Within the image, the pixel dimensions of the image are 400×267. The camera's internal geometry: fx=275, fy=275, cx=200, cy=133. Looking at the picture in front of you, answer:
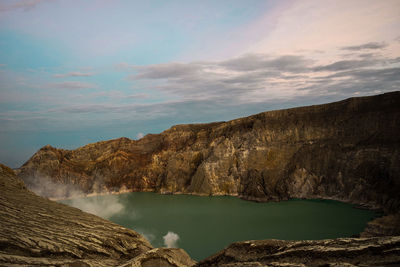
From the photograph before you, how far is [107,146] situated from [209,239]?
5055 centimetres

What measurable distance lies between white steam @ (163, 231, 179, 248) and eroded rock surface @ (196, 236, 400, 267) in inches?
962

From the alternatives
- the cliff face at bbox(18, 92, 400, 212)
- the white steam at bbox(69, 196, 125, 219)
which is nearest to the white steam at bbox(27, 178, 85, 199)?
the cliff face at bbox(18, 92, 400, 212)

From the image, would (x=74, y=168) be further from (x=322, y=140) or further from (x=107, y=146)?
(x=322, y=140)

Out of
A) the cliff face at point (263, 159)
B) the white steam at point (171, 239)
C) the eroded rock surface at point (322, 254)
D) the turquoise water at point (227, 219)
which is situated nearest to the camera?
the eroded rock surface at point (322, 254)

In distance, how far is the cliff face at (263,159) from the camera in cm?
4347

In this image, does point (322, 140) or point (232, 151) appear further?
point (232, 151)

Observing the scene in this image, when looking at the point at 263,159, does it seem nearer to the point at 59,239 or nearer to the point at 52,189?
the point at 52,189

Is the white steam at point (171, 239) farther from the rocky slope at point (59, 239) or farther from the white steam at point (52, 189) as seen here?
the white steam at point (52, 189)

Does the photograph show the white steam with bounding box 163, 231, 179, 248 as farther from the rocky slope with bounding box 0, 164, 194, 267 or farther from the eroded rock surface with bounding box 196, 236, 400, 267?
the eroded rock surface with bounding box 196, 236, 400, 267

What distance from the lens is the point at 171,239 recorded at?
29.1m

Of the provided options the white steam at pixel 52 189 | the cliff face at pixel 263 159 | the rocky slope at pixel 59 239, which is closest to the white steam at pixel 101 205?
the white steam at pixel 52 189

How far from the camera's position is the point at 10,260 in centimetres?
377

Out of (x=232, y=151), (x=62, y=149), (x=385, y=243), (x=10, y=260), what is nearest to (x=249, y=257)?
(x=385, y=243)

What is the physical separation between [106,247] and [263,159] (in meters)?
49.9
